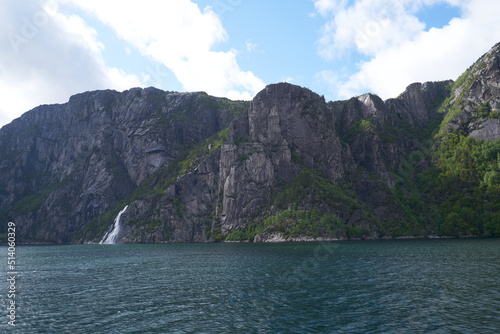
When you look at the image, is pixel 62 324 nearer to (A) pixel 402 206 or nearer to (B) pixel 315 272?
(B) pixel 315 272

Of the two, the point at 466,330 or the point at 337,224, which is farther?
the point at 337,224

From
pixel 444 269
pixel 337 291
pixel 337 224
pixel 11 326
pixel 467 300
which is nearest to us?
pixel 11 326

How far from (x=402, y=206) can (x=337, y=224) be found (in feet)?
161

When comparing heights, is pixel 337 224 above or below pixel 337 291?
above

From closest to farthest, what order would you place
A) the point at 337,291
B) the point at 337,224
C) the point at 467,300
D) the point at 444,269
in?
the point at 467,300 < the point at 337,291 < the point at 444,269 < the point at 337,224

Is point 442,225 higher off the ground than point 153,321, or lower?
higher

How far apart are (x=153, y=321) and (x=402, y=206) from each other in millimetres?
186646

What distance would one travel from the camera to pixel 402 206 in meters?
191

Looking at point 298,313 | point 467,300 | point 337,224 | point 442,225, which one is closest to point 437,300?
point 467,300

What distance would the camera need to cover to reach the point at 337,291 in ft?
144

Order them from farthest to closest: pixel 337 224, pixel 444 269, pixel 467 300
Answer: pixel 337 224 < pixel 444 269 < pixel 467 300

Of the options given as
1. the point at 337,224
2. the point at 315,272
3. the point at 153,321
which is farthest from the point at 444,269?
the point at 337,224

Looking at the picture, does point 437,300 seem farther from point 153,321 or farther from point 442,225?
point 442,225

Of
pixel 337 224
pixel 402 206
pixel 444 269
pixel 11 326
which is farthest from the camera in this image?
pixel 402 206
